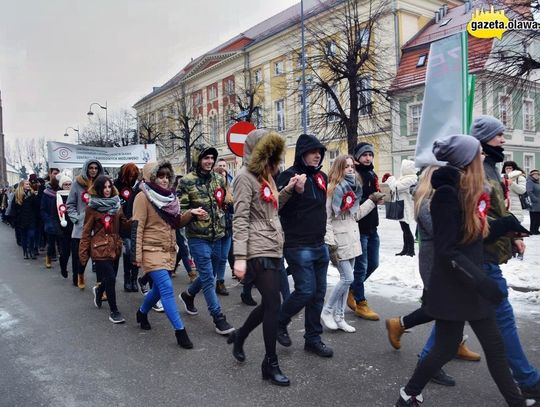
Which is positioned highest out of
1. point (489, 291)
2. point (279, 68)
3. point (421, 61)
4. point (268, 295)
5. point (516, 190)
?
point (279, 68)

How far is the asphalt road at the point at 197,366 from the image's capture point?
3.71m

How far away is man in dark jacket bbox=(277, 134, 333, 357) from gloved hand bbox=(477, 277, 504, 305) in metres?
1.68

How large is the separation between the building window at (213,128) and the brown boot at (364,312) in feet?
155

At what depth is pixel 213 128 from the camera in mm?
52594

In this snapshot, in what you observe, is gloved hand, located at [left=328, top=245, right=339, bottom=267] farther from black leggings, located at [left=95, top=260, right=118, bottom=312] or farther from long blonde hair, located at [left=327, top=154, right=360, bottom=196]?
black leggings, located at [left=95, top=260, right=118, bottom=312]

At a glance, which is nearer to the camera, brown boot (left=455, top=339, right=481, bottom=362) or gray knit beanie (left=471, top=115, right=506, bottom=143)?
gray knit beanie (left=471, top=115, right=506, bottom=143)

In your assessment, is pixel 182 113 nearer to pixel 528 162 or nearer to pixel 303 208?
pixel 528 162

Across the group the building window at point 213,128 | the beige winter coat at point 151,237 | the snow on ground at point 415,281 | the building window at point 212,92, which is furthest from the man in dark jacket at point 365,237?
the building window at point 212,92

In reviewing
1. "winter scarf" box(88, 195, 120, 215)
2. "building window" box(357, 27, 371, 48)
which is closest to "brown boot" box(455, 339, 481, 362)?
"winter scarf" box(88, 195, 120, 215)

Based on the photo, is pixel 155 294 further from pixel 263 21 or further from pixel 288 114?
pixel 263 21

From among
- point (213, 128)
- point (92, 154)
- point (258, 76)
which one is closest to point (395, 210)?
point (92, 154)

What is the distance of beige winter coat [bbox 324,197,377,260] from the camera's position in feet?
16.9

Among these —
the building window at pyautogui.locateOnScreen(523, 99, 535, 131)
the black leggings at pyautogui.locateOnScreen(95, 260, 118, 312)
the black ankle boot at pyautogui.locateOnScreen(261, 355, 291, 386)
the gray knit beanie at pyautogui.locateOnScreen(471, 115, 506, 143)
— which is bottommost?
the black ankle boot at pyautogui.locateOnScreen(261, 355, 291, 386)

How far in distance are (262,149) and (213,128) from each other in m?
49.4
